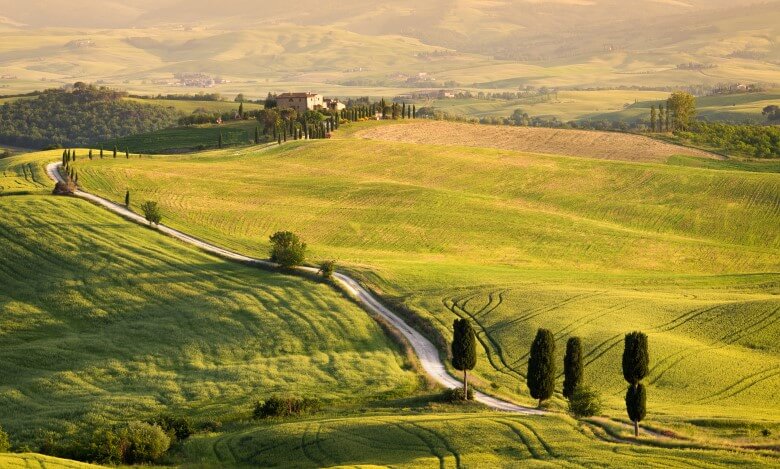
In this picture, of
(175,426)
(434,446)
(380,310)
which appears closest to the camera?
(434,446)

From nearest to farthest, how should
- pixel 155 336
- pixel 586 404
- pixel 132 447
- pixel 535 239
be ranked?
pixel 132 447 → pixel 586 404 → pixel 155 336 → pixel 535 239

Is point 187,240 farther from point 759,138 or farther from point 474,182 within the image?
point 759,138

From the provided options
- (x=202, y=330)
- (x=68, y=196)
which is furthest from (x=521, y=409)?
(x=68, y=196)

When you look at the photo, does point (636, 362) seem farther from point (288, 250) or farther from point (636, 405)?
point (288, 250)

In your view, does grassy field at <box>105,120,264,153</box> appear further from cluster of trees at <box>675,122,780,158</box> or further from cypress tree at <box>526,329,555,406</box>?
cypress tree at <box>526,329,555,406</box>

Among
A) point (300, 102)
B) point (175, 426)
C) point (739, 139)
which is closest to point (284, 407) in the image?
point (175, 426)

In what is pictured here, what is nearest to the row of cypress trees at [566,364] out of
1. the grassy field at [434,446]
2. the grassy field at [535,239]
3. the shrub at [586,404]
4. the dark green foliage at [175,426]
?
the shrub at [586,404]
